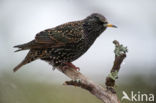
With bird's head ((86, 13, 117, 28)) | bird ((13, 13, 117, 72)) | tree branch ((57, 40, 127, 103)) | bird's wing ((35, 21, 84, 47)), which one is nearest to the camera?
tree branch ((57, 40, 127, 103))

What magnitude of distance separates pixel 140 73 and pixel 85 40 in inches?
114

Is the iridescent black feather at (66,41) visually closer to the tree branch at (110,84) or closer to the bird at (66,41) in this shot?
the bird at (66,41)

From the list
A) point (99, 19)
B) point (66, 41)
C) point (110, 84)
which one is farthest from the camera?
point (66, 41)

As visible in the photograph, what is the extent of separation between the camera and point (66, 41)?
22.0 feet

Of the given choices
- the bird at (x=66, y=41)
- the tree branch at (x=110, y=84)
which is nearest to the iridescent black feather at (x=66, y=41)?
the bird at (x=66, y=41)

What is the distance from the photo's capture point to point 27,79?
8.01 meters

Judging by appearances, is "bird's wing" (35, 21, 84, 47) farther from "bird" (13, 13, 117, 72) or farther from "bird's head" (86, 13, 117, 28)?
"bird's head" (86, 13, 117, 28)

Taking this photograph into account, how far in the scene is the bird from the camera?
20.9 ft

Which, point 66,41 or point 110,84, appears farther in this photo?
point 66,41

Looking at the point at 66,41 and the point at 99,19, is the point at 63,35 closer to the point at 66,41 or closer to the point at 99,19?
the point at 66,41

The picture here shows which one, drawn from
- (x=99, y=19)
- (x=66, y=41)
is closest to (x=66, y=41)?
(x=66, y=41)

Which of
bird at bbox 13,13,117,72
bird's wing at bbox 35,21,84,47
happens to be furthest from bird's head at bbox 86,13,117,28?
bird's wing at bbox 35,21,84,47

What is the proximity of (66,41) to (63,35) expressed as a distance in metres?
0.10

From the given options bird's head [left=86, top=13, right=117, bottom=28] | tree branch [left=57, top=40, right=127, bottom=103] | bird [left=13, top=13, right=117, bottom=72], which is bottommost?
tree branch [left=57, top=40, right=127, bottom=103]
